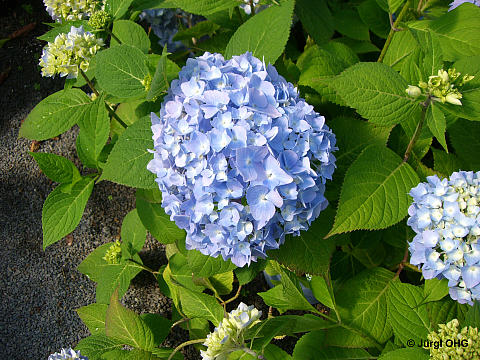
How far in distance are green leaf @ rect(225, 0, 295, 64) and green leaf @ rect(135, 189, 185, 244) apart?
0.64 metres

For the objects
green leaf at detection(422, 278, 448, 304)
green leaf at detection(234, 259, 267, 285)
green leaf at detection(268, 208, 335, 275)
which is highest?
green leaf at detection(268, 208, 335, 275)

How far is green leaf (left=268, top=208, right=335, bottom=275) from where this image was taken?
1217mm

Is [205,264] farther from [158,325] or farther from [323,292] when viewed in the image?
[158,325]

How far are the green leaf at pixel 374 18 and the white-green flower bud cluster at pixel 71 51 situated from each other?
1058 millimetres

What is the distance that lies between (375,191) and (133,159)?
69 centimetres

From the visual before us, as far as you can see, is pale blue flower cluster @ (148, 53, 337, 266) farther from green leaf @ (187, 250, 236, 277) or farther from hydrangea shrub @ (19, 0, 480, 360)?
green leaf @ (187, 250, 236, 277)

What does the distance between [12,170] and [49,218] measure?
4.46 feet

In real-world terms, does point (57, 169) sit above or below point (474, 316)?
above

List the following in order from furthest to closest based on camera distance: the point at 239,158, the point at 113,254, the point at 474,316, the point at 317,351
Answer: the point at 113,254 < the point at 317,351 < the point at 474,316 < the point at 239,158

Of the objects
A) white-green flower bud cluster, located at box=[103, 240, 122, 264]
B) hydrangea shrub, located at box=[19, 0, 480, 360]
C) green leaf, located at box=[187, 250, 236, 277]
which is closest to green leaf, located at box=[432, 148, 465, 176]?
hydrangea shrub, located at box=[19, 0, 480, 360]

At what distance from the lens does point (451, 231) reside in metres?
1.02

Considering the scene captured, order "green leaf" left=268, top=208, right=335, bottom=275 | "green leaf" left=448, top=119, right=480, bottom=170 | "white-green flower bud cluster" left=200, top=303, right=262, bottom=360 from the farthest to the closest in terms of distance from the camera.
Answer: "green leaf" left=448, top=119, right=480, bottom=170 < "green leaf" left=268, top=208, right=335, bottom=275 < "white-green flower bud cluster" left=200, top=303, right=262, bottom=360

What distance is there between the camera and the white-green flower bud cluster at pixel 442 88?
99 centimetres

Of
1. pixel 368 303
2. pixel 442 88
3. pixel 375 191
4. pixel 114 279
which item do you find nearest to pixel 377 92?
pixel 442 88
